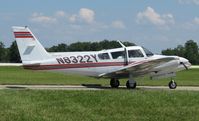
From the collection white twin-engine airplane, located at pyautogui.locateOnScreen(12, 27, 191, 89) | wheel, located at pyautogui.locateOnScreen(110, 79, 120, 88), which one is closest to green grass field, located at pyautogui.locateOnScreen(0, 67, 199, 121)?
white twin-engine airplane, located at pyautogui.locateOnScreen(12, 27, 191, 89)

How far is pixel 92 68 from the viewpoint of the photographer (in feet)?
76.7

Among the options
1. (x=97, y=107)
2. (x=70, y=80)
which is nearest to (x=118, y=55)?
(x=70, y=80)

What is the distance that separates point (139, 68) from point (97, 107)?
11.3m

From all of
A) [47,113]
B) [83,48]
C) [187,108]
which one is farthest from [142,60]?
[83,48]

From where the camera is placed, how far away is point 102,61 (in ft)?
77.2

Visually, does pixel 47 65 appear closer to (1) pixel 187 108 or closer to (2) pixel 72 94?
(2) pixel 72 94

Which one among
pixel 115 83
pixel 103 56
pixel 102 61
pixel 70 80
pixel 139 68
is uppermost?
pixel 103 56

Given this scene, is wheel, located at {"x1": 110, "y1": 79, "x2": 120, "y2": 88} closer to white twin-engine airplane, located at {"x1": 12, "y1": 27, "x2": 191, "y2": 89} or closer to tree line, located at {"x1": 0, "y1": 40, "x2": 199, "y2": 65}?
white twin-engine airplane, located at {"x1": 12, "y1": 27, "x2": 191, "y2": 89}

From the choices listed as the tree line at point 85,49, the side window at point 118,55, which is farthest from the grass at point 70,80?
the tree line at point 85,49

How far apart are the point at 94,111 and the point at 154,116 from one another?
→ 155cm

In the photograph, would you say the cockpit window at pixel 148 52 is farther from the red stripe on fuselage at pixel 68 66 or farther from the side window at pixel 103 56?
the side window at pixel 103 56

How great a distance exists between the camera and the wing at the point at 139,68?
22.3m

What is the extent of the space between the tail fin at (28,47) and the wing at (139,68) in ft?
A: 11.4

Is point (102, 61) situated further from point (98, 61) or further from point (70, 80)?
point (70, 80)
